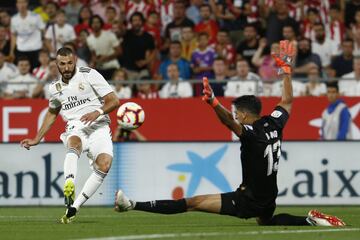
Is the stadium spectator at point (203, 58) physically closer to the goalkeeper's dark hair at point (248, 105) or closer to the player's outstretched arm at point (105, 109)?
the player's outstretched arm at point (105, 109)

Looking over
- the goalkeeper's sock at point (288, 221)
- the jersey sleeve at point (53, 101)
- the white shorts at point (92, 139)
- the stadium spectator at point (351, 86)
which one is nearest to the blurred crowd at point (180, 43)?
the stadium spectator at point (351, 86)

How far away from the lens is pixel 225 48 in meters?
22.9

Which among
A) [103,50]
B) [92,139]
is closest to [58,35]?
[103,50]

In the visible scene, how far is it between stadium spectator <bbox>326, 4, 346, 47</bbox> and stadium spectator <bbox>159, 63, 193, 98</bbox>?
3380 millimetres

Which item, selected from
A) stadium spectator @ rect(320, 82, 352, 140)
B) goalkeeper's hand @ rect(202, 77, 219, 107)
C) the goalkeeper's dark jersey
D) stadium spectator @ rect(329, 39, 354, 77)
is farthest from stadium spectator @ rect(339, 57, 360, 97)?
goalkeeper's hand @ rect(202, 77, 219, 107)

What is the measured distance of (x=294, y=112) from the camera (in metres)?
21.6

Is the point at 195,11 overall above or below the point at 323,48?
above

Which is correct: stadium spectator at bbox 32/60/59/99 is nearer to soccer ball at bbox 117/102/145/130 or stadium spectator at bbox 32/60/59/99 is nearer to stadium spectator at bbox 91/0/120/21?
stadium spectator at bbox 91/0/120/21

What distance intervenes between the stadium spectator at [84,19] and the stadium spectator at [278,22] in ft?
12.8

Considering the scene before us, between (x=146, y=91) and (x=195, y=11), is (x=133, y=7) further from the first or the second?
(x=146, y=91)

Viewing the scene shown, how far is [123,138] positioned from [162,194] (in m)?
2.19

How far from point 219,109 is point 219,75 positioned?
10.3 m

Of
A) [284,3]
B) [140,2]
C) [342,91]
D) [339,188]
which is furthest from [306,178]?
[140,2]

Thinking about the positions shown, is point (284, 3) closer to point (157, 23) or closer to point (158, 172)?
point (157, 23)
